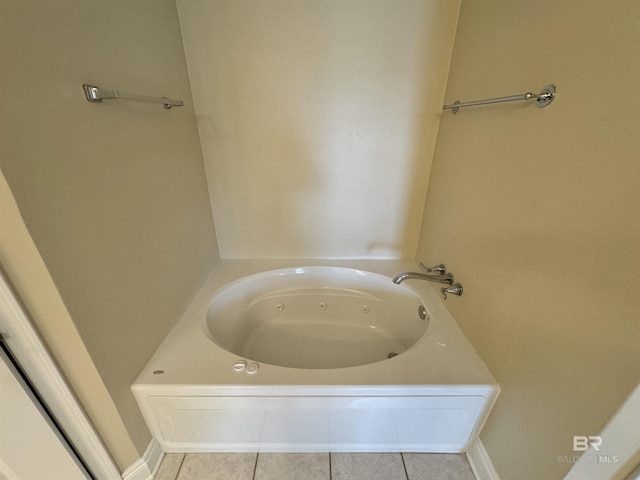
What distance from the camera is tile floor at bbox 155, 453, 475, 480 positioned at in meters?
1.13

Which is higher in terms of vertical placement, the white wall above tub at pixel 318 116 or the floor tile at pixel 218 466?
the white wall above tub at pixel 318 116

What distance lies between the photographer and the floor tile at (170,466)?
113 cm

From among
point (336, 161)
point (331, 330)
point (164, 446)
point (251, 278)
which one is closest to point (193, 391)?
point (164, 446)

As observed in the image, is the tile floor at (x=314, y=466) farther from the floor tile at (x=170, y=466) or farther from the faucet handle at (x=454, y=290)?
the faucet handle at (x=454, y=290)

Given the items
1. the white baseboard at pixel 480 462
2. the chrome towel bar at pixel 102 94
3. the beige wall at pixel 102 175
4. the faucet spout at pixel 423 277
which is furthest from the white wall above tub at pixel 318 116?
the white baseboard at pixel 480 462

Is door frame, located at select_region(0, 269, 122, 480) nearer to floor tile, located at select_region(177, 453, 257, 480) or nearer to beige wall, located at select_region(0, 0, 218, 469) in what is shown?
beige wall, located at select_region(0, 0, 218, 469)

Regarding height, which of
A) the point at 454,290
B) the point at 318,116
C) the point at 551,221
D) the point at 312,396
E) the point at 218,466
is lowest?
the point at 218,466

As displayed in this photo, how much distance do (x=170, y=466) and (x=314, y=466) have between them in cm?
60

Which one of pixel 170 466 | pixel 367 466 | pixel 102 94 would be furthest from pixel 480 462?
pixel 102 94

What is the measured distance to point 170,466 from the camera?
1.16 metres

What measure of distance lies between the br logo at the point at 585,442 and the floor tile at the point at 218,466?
3.65ft

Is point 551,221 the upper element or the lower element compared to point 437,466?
upper

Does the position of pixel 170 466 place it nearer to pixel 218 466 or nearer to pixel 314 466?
pixel 218 466

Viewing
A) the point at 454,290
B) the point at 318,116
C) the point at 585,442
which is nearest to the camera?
the point at 585,442
